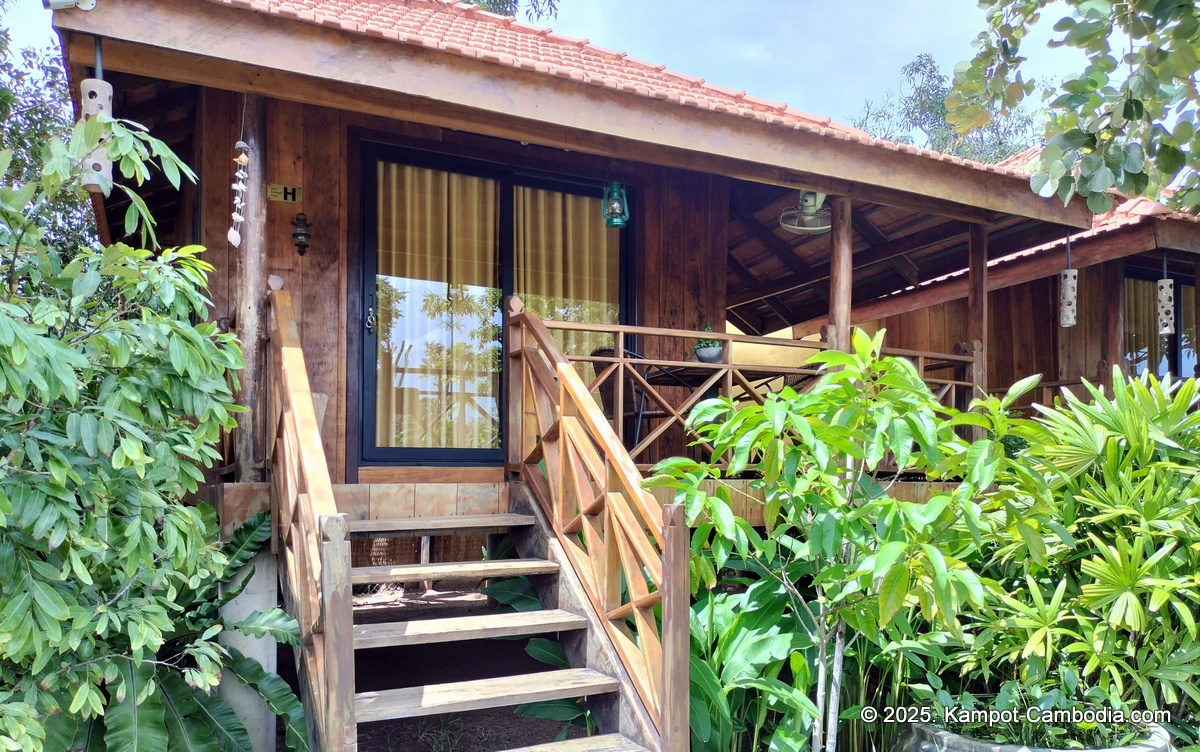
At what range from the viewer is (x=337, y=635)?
2.68 metres

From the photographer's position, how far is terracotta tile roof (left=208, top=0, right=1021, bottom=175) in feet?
12.6

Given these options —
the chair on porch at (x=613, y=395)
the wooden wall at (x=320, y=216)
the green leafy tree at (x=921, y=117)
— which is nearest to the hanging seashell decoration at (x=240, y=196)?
the wooden wall at (x=320, y=216)

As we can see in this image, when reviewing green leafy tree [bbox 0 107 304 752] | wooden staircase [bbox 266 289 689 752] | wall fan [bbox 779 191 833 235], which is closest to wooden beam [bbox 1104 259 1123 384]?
wall fan [bbox 779 191 833 235]

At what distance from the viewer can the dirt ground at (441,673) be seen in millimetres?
4059

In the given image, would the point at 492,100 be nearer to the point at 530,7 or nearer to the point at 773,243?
the point at 773,243

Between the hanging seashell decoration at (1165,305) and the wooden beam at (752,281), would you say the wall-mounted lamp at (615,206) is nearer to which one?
the wooden beam at (752,281)

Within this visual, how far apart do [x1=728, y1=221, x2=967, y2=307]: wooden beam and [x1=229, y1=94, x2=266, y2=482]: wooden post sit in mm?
5092

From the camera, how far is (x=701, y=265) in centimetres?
680

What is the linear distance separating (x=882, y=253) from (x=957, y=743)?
539 centimetres

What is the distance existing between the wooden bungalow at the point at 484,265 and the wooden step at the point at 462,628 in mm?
19

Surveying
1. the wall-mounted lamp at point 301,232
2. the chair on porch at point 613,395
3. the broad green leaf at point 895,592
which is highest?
the wall-mounted lamp at point 301,232

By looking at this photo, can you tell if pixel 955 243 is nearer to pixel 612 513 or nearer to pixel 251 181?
pixel 612 513

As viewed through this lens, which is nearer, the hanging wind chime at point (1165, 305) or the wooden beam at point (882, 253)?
the hanging wind chime at point (1165, 305)

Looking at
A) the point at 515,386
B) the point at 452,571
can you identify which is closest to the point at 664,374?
the point at 515,386
